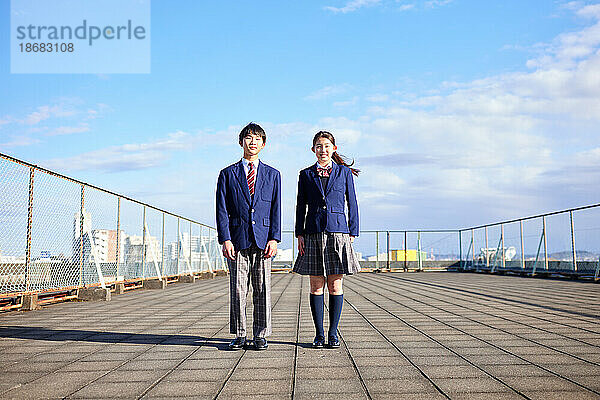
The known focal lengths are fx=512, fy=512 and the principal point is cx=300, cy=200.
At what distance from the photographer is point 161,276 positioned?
12.0 metres

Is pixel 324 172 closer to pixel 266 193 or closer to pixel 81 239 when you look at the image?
pixel 266 193

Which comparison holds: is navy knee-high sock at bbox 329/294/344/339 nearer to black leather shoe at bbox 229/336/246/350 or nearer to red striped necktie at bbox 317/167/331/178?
Answer: black leather shoe at bbox 229/336/246/350

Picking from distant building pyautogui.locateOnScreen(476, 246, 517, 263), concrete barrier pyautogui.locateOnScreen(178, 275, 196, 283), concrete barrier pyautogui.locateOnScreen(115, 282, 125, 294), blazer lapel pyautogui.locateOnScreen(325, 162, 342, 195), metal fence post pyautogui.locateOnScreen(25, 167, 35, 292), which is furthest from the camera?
distant building pyautogui.locateOnScreen(476, 246, 517, 263)

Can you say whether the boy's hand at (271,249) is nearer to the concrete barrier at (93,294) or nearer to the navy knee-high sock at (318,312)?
the navy knee-high sock at (318,312)

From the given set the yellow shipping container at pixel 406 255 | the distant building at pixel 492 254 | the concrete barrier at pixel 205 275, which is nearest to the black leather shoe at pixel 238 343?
the concrete barrier at pixel 205 275

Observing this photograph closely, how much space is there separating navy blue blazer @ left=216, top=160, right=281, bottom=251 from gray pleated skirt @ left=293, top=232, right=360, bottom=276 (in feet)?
0.92

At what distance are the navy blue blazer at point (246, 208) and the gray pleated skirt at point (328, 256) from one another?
28cm

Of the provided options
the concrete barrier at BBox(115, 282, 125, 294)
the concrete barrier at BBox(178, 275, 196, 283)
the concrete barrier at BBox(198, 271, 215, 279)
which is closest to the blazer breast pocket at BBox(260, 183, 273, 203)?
the concrete barrier at BBox(115, 282, 125, 294)

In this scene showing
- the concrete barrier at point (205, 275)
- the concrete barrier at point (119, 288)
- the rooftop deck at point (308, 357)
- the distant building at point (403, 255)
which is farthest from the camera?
the distant building at point (403, 255)

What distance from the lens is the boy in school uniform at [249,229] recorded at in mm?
3777

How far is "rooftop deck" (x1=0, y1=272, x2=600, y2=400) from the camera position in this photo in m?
2.63

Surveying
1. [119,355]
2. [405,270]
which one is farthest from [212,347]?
[405,270]

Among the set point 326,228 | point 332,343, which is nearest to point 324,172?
point 326,228

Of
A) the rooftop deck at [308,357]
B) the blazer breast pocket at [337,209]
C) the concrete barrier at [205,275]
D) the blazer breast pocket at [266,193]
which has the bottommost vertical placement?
the concrete barrier at [205,275]
